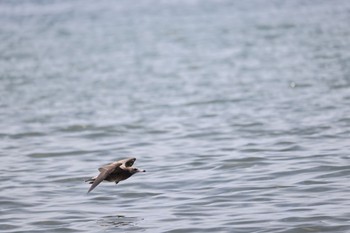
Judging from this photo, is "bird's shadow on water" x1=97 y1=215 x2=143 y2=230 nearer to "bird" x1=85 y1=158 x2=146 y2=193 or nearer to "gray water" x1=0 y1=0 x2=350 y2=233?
"gray water" x1=0 y1=0 x2=350 y2=233

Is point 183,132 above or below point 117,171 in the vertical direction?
above

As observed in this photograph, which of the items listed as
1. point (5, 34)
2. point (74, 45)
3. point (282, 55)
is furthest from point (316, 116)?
point (5, 34)

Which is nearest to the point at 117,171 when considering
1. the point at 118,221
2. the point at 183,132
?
the point at 118,221

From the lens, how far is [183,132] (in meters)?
17.4

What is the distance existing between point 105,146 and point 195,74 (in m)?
12.3

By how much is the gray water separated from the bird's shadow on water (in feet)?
0.11

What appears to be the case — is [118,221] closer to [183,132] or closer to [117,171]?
[117,171]

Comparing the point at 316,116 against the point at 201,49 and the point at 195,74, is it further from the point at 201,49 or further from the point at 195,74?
the point at 201,49

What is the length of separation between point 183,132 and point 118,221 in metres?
6.46

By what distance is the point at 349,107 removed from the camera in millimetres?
18500

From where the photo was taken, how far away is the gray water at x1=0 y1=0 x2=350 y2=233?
1131cm

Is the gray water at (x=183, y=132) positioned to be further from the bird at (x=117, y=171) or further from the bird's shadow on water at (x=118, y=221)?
the bird at (x=117, y=171)

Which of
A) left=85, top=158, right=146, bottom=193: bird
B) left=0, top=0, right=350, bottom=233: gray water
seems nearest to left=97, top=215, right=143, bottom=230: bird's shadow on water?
left=0, top=0, right=350, bottom=233: gray water

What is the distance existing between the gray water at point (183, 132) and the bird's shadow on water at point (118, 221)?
0.03m
